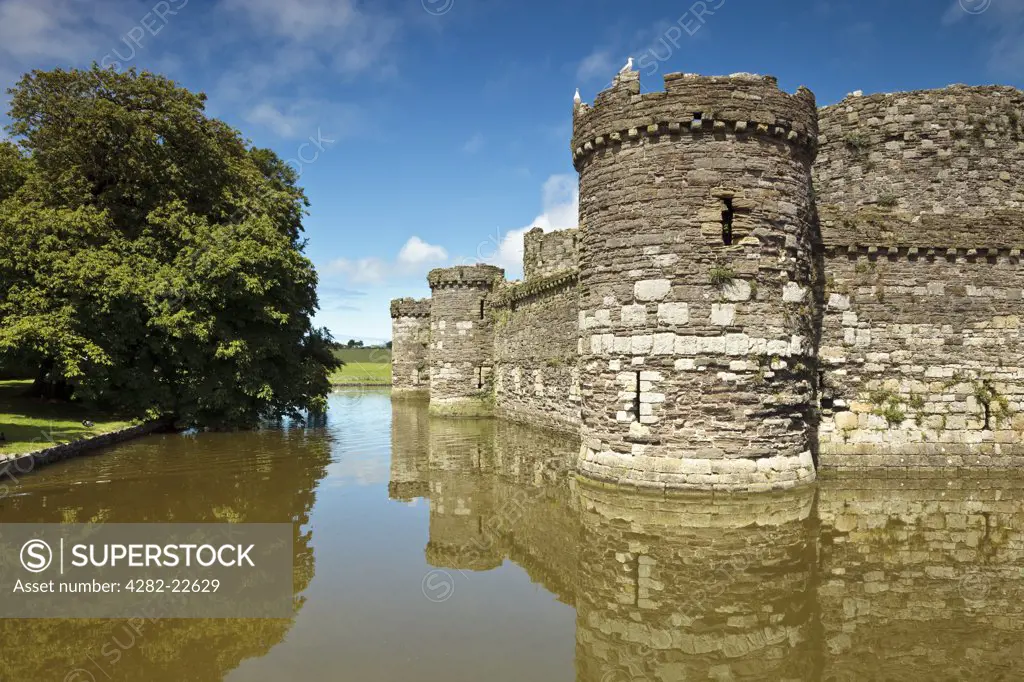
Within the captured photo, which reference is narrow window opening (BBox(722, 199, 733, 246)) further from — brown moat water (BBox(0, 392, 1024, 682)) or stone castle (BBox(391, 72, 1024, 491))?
brown moat water (BBox(0, 392, 1024, 682))

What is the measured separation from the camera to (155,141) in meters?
21.0

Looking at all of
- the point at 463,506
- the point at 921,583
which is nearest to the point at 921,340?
the point at 921,583

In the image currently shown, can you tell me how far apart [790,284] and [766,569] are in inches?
259

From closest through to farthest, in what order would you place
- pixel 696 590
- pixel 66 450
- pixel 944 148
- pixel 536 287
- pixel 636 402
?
pixel 696 590, pixel 636 402, pixel 66 450, pixel 944 148, pixel 536 287

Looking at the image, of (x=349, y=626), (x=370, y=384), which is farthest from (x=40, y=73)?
(x=370, y=384)

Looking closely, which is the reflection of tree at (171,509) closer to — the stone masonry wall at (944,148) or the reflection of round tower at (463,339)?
the reflection of round tower at (463,339)

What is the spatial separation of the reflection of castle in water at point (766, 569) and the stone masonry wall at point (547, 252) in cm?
1233

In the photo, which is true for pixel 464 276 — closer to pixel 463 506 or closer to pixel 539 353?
pixel 539 353

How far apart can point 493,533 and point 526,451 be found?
8305mm

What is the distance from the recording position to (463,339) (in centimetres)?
2964

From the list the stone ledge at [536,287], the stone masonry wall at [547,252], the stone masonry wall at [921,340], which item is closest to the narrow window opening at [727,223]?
the stone masonry wall at [921,340]

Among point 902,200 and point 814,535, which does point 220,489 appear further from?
point 902,200

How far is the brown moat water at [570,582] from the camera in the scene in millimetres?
5766

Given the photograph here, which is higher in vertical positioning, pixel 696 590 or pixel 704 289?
pixel 704 289
